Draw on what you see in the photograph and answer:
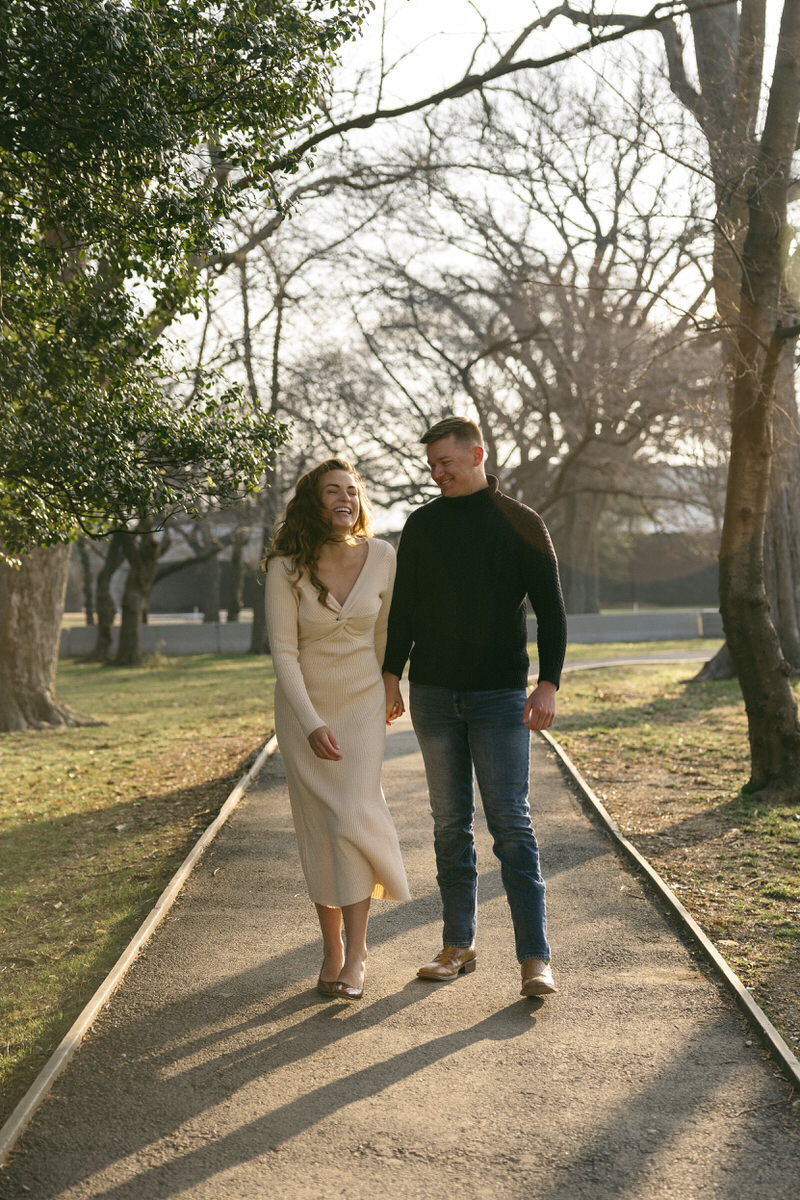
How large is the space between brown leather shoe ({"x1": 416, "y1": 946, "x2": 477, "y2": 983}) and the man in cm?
1

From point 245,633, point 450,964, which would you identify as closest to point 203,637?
point 245,633

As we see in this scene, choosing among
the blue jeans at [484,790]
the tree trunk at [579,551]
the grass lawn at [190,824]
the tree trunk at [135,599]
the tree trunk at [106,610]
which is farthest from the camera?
the tree trunk at [579,551]

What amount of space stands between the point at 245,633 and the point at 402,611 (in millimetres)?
28340

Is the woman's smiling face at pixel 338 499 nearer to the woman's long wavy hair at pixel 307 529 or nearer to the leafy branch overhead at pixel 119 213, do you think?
the woman's long wavy hair at pixel 307 529

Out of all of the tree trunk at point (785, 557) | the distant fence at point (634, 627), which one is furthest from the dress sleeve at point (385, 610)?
the distant fence at point (634, 627)

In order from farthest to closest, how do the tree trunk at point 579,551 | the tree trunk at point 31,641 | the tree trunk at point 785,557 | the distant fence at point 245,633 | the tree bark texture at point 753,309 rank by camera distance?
the tree trunk at point 579,551 < the distant fence at point 245,633 < the tree trunk at point 785,557 < the tree trunk at point 31,641 < the tree bark texture at point 753,309

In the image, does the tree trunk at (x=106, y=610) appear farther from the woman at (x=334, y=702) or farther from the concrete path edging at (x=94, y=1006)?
the woman at (x=334, y=702)

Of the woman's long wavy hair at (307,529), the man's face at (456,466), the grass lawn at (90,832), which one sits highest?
the man's face at (456,466)

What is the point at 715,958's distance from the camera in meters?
4.95

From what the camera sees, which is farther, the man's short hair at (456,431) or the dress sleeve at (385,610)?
the dress sleeve at (385,610)

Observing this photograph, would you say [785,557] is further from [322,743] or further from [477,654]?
[322,743]

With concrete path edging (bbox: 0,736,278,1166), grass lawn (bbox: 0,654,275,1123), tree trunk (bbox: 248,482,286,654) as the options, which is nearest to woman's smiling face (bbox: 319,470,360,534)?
concrete path edging (bbox: 0,736,278,1166)

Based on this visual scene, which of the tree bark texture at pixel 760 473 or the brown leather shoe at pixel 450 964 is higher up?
the tree bark texture at pixel 760 473

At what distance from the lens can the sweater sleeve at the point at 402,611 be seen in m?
4.76
